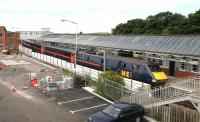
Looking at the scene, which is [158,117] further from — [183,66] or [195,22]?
[195,22]

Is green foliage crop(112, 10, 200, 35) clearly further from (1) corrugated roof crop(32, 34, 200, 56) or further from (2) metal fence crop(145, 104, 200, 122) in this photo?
(2) metal fence crop(145, 104, 200, 122)

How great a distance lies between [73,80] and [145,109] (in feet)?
41.1

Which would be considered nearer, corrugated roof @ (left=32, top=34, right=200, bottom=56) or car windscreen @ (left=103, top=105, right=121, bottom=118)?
car windscreen @ (left=103, top=105, right=121, bottom=118)

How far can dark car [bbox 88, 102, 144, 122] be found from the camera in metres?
19.4

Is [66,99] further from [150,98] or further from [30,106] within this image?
[150,98]

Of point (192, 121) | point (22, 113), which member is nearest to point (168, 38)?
point (192, 121)

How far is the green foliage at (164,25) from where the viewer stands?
68.6 meters

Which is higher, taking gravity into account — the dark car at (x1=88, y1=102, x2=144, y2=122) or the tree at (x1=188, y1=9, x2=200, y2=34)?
the tree at (x1=188, y1=9, x2=200, y2=34)

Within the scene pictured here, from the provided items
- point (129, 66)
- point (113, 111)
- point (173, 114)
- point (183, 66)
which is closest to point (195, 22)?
point (183, 66)

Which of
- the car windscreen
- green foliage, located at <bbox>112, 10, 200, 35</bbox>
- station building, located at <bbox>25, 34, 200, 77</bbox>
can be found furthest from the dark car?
green foliage, located at <bbox>112, 10, 200, 35</bbox>

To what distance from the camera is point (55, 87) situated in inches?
1248

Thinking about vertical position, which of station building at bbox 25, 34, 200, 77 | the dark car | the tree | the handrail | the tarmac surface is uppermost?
the tree

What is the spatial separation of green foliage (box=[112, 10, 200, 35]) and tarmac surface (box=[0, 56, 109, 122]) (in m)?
45.7

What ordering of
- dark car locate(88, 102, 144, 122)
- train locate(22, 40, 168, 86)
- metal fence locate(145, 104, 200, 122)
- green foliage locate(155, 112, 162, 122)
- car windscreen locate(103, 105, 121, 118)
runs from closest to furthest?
metal fence locate(145, 104, 200, 122)
dark car locate(88, 102, 144, 122)
car windscreen locate(103, 105, 121, 118)
green foliage locate(155, 112, 162, 122)
train locate(22, 40, 168, 86)
